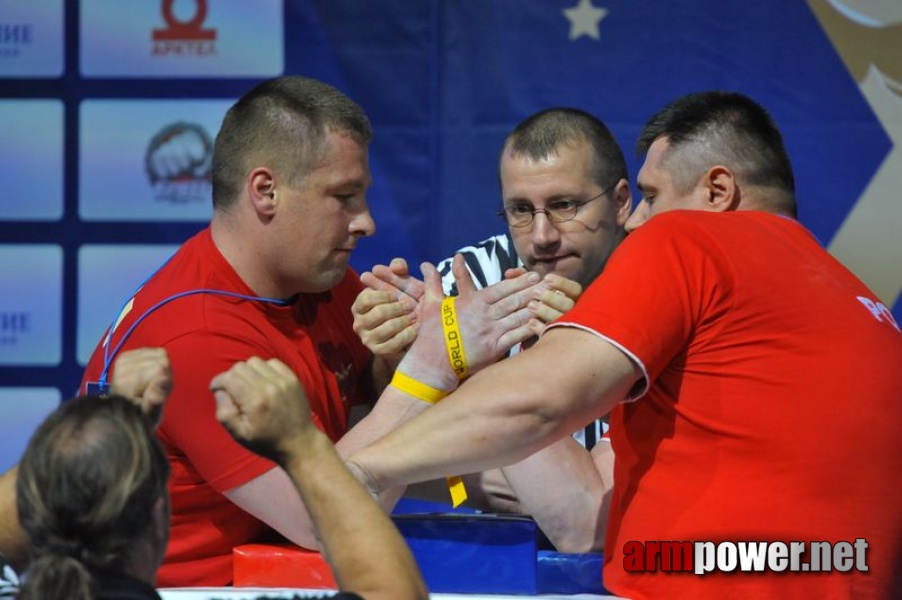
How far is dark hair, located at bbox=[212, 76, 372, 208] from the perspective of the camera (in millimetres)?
2490

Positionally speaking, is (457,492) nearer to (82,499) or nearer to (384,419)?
(384,419)

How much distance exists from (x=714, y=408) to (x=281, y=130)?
1.04 metres

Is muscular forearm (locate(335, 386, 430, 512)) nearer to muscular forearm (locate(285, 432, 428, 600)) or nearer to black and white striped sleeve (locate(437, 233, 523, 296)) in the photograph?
muscular forearm (locate(285, 432, 428, 600))

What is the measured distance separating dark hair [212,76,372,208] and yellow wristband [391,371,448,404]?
19.2 inches

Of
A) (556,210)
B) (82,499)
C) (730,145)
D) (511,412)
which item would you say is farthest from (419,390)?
(556,210)

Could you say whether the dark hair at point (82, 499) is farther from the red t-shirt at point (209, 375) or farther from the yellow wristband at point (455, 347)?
the yellow wristband at point (455, 347)

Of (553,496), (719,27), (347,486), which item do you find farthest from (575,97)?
(347,486)

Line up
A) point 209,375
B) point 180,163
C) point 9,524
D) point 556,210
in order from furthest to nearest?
point 180,163
point 556,210
point 209,375
point 9,524

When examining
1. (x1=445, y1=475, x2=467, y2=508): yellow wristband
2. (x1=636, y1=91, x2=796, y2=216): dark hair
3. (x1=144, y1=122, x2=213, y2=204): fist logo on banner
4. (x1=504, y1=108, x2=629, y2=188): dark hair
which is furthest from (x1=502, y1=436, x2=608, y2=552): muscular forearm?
(x1=144, y1=122, x2=213, y2=204): fist logo on banner

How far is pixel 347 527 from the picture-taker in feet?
4.81

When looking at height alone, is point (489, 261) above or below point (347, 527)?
above

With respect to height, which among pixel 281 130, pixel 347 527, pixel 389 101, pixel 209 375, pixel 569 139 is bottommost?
pixel 347 527

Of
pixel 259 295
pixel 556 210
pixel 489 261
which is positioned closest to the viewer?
pixel 259 295

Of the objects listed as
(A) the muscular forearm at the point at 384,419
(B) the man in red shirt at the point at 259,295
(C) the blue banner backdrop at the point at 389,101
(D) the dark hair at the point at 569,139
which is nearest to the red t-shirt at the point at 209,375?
(B) the man in red shirt at the point at 259,295
